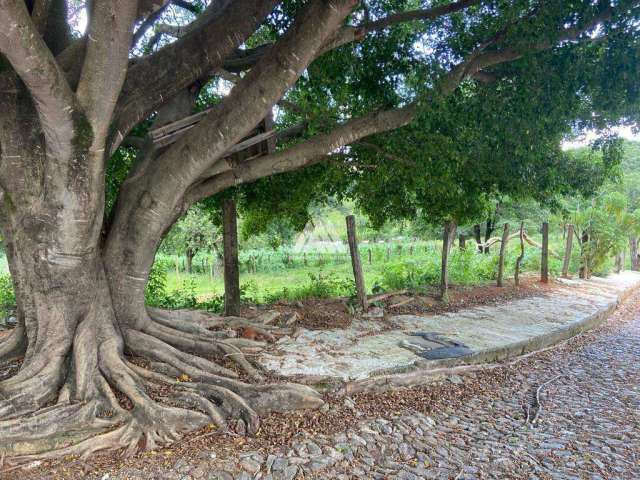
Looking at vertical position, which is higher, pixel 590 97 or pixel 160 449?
pixel 590 97

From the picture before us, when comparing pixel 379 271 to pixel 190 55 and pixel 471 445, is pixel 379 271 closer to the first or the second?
pixel 190 55

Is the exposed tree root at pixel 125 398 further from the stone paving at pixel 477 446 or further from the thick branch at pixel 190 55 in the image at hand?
the thick branch at pixel 190 55

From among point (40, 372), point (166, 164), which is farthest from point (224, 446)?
point (166, 164)

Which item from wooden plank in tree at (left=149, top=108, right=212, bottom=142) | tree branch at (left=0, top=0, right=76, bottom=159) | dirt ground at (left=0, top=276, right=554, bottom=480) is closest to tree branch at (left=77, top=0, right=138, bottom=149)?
tree branch at (left=0, top=0, right=76, bottom=159)

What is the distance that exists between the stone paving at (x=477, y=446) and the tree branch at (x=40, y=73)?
285 cm

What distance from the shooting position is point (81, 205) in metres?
4.21

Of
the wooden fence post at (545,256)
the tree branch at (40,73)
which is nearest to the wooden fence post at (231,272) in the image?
the tree branch at (40,73)

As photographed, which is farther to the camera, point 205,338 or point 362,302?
point 362,302

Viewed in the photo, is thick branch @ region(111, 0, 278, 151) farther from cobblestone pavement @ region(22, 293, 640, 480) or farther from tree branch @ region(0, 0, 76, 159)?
cobblestone pavement @ region(22, 293, 640, 480)

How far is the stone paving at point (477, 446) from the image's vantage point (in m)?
3.40

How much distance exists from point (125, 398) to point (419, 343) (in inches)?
155

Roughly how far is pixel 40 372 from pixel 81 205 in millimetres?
1670

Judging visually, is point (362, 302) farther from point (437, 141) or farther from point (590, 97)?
point (590, 97)

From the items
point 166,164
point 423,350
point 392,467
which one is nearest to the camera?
point 392,467
